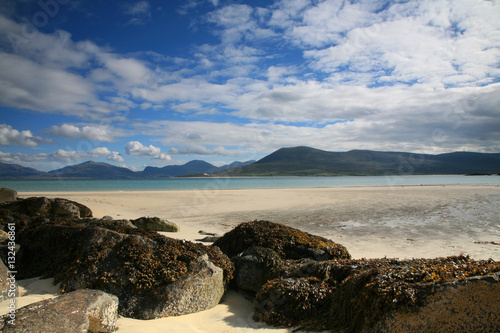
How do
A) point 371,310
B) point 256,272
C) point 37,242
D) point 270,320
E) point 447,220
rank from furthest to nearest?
point 447,220 → point 37,242 → point 256,272 → point 270,320 → point 371,310

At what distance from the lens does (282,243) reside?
7.68m

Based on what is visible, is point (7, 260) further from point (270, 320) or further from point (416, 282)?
point (416, 282)

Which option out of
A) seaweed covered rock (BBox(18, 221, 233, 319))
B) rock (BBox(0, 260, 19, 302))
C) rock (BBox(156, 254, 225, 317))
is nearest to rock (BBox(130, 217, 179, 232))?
seaweed covered rock (BBox(18, 221, 233, 319))

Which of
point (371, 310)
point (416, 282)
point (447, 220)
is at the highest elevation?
point (416, 282)

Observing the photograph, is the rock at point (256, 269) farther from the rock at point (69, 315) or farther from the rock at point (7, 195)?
the rock at point (7, 195)

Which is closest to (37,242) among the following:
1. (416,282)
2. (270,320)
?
(270,320)

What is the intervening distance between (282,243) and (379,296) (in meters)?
3.72

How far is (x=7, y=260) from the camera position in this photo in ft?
22.6

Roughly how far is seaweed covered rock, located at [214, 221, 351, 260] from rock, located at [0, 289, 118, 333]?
4036 millimetres

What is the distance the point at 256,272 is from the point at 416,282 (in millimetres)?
3336

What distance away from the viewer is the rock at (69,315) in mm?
3609

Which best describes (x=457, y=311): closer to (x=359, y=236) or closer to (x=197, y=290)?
(x=197, y=290)

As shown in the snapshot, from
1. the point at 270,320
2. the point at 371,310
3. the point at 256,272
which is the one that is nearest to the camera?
the point at 371,310

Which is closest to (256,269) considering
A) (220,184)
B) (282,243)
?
(282,243)
